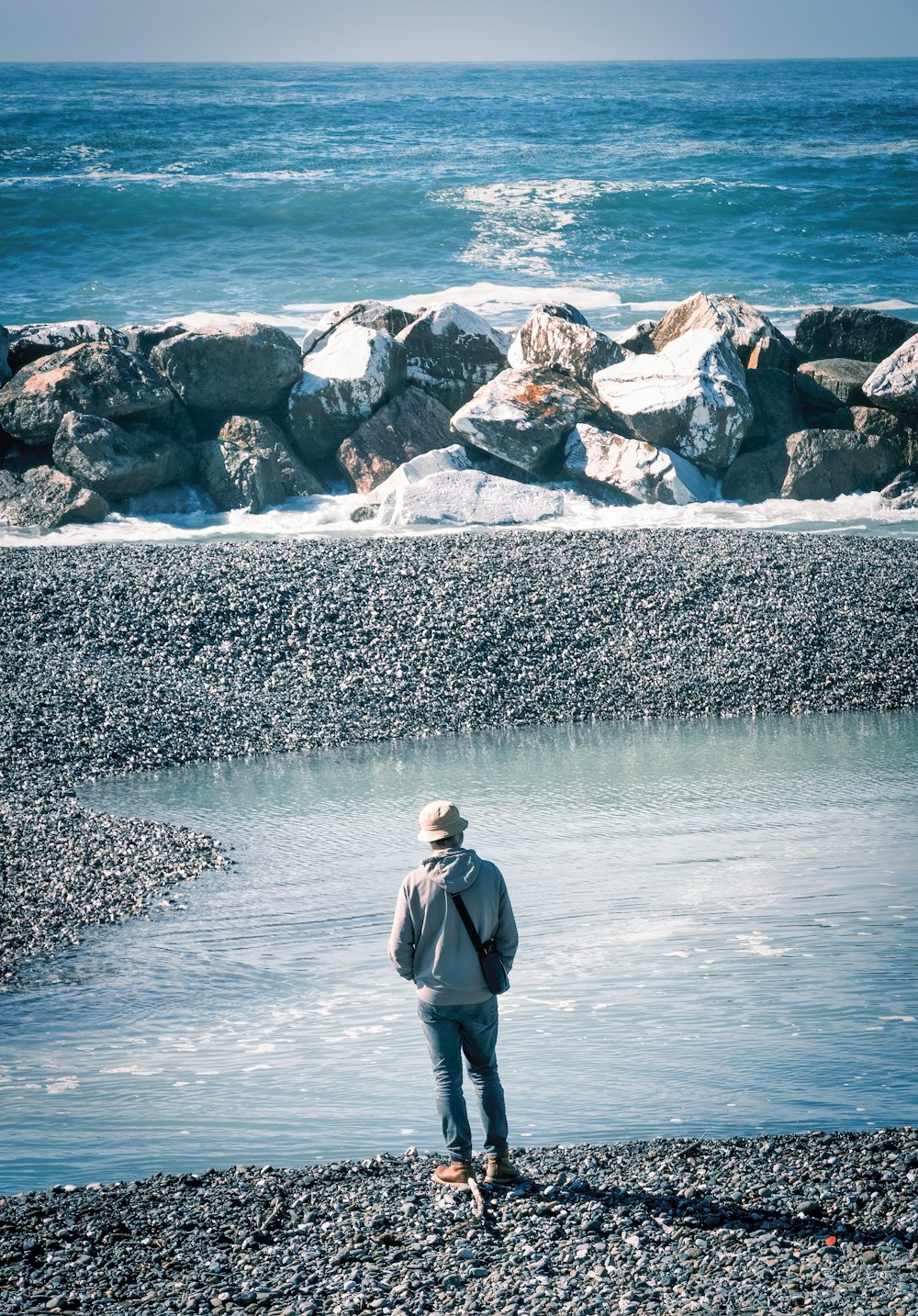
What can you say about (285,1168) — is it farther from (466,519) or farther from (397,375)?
(397,375)

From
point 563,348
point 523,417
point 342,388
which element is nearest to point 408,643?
point 523,417

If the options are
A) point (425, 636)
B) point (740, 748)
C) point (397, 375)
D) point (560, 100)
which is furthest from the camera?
point (560, 100)

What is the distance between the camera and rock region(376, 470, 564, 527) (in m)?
22.6

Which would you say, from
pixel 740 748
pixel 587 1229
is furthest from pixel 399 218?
pixel 587 1229

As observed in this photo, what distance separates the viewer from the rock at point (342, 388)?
24.9 m

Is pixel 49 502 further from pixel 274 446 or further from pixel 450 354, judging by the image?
pixel 450 354

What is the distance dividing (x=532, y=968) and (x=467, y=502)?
1502 centimetres

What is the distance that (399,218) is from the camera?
149 ft

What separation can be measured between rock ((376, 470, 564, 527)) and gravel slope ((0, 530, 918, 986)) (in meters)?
4.20

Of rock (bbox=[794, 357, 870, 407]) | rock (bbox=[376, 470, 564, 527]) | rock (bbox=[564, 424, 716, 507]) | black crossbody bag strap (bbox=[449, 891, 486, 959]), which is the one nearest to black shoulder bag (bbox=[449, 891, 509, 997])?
black crossbody bag strap (bbox=[449, 891, 486, 959])

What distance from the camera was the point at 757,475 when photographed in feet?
78.8

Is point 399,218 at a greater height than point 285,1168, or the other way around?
point 399,218

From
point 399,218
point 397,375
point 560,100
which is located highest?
point 560,100

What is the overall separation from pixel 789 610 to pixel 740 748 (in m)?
3.56
